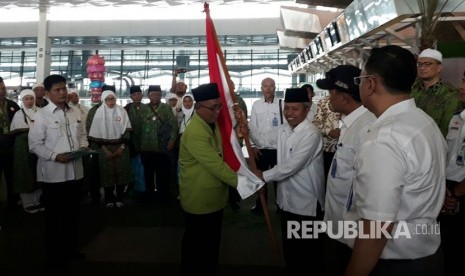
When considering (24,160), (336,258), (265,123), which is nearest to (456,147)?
(336,258)

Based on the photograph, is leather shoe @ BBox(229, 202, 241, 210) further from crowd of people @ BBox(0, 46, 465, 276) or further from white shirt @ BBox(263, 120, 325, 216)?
white shirt @ BBox(263, 120, 325, 216)

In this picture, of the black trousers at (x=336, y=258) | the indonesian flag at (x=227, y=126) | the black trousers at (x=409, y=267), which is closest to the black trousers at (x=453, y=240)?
the black trousers at (x=336, y=258)

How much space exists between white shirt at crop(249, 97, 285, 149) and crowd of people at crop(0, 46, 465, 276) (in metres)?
0.01

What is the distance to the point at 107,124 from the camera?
4945 millimetres

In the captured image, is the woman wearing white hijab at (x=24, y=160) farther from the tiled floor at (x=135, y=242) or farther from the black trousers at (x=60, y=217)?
the black trousers at (x=60, y=217)

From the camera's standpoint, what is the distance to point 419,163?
118 centimetres

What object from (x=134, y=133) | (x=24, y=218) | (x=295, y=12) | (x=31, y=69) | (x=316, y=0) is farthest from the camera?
(x=31, y=69)

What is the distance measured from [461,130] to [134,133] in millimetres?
4057

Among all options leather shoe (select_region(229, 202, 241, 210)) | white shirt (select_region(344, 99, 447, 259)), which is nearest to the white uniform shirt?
white shirt (select_region(344, 99, 447, 259))

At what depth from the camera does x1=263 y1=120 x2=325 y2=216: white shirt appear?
2.52 meters

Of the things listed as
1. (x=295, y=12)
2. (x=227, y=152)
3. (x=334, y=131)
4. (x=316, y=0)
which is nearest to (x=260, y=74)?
(x=295, y=12)

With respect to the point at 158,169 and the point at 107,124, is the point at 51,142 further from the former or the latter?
the point at 158,169

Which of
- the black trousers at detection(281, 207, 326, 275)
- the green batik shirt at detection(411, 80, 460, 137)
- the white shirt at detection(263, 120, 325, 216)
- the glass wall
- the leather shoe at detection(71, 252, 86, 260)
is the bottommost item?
the leather shoe at detection(71, 252, 86, 260)

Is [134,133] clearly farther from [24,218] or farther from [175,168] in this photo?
[24,218]
